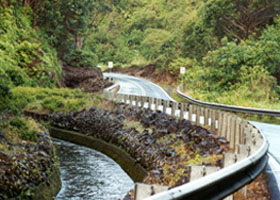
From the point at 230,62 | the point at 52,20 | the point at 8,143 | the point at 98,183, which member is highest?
the point at 52,20

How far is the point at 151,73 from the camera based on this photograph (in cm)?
7362

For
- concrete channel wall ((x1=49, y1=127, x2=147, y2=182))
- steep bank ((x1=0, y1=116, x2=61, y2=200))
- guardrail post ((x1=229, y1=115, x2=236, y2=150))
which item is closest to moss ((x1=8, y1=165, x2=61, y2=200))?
steep bank ((x1=0, y1=116, x2=61, y2=200))

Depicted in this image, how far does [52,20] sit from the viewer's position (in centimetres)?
4059

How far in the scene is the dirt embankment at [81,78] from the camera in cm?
4148

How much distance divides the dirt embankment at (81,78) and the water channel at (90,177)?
72.7ft

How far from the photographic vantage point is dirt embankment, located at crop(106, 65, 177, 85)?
66688mm

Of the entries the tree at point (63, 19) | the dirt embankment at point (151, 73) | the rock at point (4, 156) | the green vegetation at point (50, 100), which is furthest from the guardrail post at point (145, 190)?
the dirt embankment at point (151, 73)

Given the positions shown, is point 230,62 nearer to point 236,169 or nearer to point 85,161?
point 85,161

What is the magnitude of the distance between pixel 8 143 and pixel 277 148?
258 inches

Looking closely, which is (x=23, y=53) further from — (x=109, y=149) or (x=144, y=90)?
(x=109, y=149)

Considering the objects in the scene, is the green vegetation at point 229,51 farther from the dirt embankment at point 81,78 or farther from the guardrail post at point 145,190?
the guardrail post at point 145,190

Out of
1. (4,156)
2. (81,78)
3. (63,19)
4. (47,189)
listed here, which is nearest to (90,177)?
(47,189)

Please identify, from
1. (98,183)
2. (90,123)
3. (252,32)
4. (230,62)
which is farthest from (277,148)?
(252,32)

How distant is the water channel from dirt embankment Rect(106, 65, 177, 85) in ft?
154
